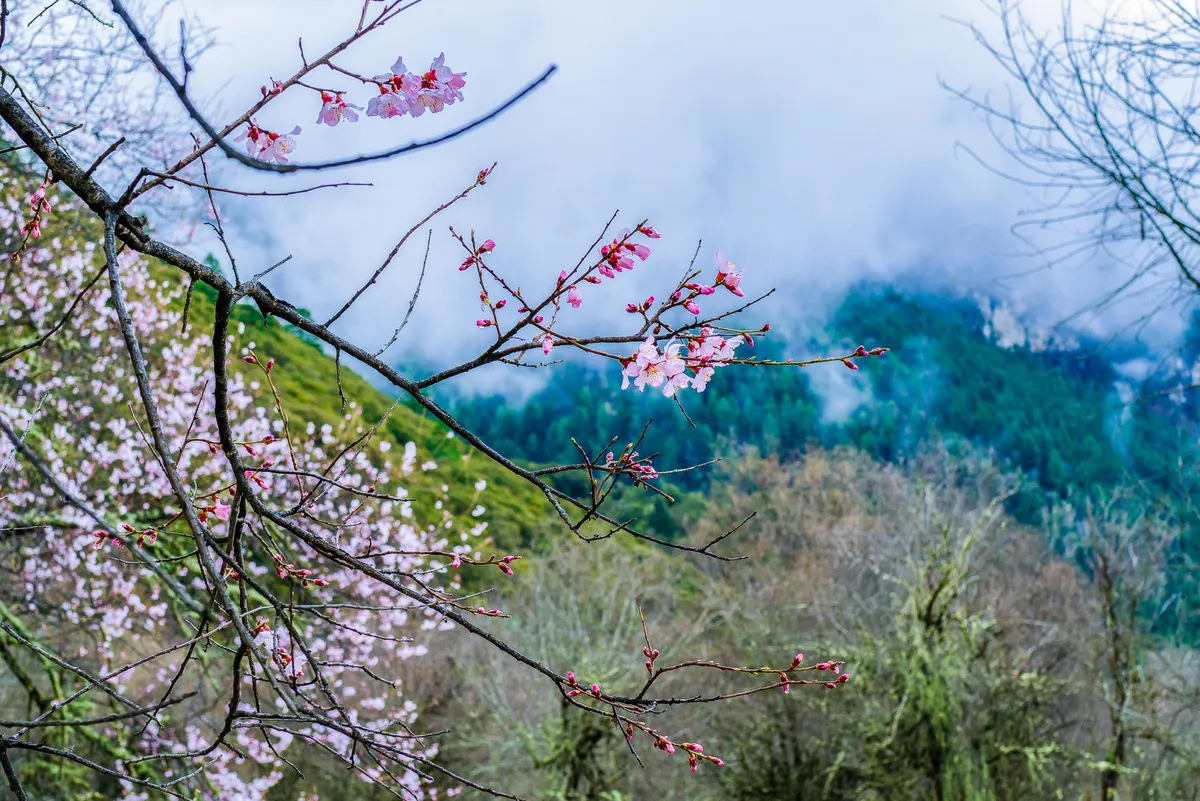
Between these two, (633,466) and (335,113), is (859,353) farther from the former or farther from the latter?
(335,113)

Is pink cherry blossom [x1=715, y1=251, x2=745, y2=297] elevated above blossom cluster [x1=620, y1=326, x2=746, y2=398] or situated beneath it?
elevated above

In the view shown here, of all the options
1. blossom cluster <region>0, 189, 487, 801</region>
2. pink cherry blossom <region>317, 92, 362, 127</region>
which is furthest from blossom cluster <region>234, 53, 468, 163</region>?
blossom cluster <region>0, 189, 487, 801</region>

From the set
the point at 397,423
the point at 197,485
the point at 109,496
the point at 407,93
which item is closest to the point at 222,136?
the point at 407,93

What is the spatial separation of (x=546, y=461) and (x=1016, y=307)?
29.5m

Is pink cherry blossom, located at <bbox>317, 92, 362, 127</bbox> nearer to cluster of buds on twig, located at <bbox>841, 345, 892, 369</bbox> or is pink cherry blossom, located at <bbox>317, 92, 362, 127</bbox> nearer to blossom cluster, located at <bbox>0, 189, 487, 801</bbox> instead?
cluster of buds on twig, located at <bbox>841, 345, 892, 369</bbox>

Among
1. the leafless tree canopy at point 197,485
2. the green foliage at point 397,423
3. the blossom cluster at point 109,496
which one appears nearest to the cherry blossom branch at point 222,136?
the leafless tree canopy at point 197,485

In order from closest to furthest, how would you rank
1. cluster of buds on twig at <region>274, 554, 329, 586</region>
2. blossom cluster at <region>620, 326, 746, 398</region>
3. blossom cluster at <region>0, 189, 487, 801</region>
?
blossom cluster at <region>620, 326, 746, 398</region>, cluster of buds on twig at <region>274, 554, 329, 586</region>, blossom cluster at <region>0, 189, 487, 801</region>

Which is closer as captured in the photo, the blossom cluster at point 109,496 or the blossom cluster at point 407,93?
the blossom cluster at point 407,93

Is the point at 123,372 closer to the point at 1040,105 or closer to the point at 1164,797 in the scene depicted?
the point at 1040,105

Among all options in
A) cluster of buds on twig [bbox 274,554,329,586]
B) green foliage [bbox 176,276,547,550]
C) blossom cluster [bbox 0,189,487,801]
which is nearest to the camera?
cluster of buds on twig [bbox 274,554,329,586]

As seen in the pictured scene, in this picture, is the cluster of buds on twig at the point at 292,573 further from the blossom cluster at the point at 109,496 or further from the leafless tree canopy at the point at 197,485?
the blossom cluster at the point at 109,496

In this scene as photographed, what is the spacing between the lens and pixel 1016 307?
43.7 metres

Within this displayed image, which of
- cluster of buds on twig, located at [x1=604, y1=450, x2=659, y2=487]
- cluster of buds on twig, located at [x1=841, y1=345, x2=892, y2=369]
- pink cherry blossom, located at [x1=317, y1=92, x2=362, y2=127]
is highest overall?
pink cherry blossom, located at [x1=317, y1=92, x2=362, y2=127]

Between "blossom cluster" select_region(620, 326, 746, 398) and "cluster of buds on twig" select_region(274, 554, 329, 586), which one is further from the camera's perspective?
"cluster of buds on twig" select_region(274, 554, 329, 586)
